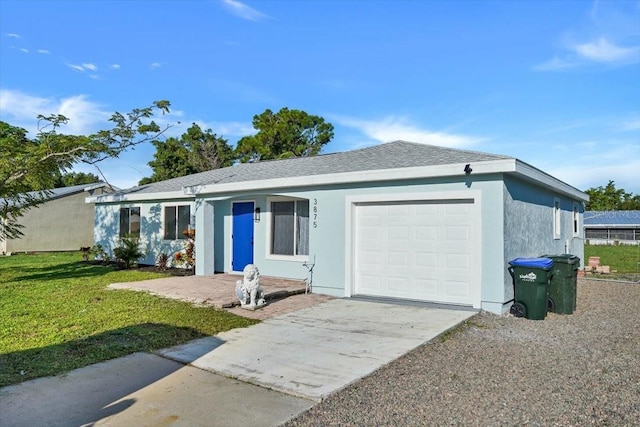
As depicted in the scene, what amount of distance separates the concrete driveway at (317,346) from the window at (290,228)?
10.1 ft

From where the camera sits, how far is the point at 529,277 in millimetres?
7953

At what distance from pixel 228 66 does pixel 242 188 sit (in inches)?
263

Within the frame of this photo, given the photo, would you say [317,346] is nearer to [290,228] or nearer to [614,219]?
[290,228]

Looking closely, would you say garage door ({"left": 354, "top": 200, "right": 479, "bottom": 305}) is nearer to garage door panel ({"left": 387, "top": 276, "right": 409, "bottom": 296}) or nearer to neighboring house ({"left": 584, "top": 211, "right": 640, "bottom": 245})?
garage door panel ({"left": 387, "top": 276, "right": 409, "bottom": 296})

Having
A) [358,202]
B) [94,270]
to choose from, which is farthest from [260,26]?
[94,270]

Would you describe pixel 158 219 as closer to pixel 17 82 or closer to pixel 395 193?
pixel 17 82

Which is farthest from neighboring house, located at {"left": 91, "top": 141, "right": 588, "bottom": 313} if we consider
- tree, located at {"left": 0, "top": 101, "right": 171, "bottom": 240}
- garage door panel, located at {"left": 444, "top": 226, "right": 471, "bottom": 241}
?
tree, located at {"left": 0, "top": 101, "right": 171, "bottom": 240}

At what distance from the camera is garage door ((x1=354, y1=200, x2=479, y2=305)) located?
8.48 m

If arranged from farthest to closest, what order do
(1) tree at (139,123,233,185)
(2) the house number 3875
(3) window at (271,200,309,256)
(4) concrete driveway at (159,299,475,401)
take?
(1) tree at (139,123,233,185) < (3) window at (271,200,309,256) < (2) the house number 3875 < (4) concrete driveway at (159,299,475,401)

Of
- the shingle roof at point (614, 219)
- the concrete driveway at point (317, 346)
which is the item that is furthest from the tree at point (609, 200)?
the concrete driveway at point (317, 346)

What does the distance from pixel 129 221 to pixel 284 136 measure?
1875 centimetres

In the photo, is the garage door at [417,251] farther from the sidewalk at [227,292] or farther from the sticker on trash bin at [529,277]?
the sidewalk at [227,292]

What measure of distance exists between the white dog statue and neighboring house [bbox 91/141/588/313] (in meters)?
2.21

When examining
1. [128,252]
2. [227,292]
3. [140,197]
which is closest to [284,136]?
[140,197]
